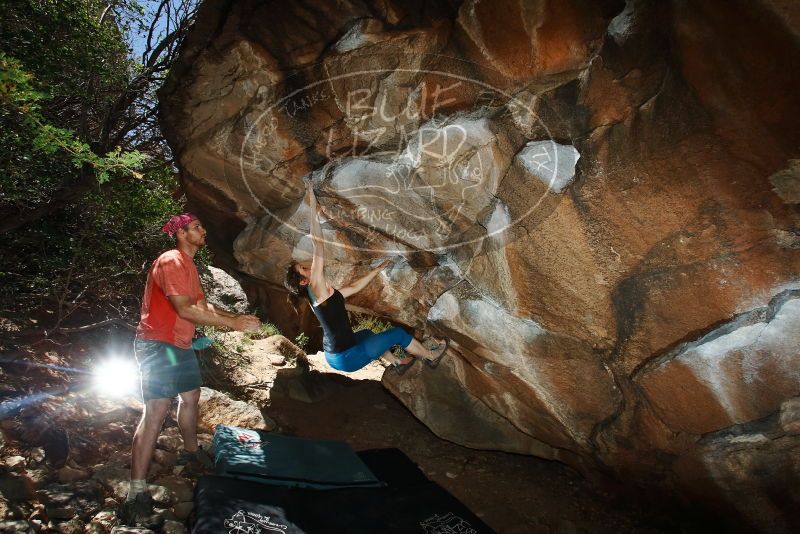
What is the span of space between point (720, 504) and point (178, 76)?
6.67m

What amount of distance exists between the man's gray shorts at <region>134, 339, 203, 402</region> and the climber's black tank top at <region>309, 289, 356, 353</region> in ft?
4.17

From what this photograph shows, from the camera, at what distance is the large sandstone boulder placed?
2.82 meters

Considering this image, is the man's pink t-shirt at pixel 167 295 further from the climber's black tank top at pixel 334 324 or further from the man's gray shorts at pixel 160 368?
the climber's black tank top at pixel 334 324

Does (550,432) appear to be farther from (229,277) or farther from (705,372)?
(229,277)

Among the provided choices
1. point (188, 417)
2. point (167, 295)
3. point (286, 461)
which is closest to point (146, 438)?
point (188, 417)

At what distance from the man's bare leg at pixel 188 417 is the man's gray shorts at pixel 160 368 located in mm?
265

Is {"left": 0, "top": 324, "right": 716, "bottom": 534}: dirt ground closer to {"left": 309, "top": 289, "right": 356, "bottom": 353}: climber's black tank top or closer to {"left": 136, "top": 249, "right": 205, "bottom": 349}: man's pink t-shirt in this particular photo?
{"left": 136, "top": 249, "right": 205, "bottom": 349}: man's pink t-shirt

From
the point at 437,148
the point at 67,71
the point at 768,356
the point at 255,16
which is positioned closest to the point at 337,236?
the point at 437,148

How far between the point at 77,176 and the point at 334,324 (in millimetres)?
3341

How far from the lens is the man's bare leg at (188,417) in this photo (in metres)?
3.74

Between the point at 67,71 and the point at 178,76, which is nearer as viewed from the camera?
the point at 67,71

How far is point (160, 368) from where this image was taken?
3.34m

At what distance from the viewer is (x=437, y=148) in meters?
4.04

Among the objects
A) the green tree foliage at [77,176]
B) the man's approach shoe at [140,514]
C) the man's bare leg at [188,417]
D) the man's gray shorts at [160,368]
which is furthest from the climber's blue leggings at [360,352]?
the green tree foliage at [77,176]
